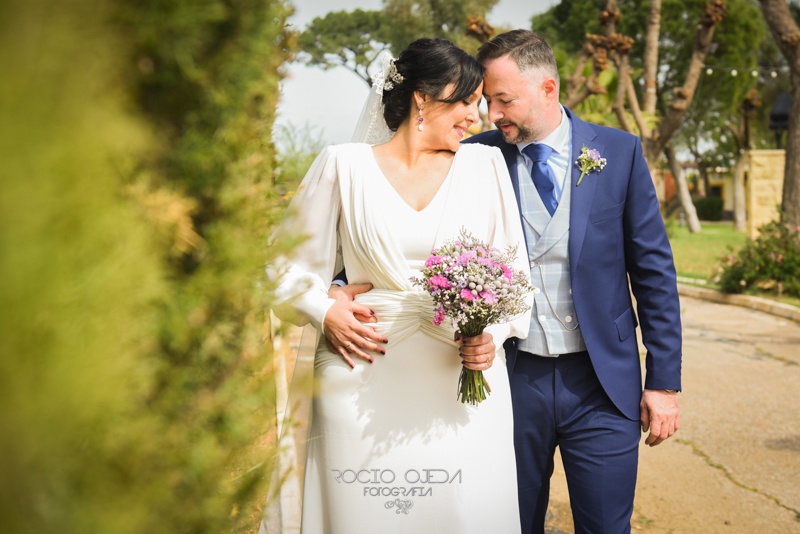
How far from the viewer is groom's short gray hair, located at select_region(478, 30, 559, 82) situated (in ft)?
10.9

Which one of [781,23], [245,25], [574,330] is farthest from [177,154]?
[781,23]

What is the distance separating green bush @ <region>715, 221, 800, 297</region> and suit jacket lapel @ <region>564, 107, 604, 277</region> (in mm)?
10654

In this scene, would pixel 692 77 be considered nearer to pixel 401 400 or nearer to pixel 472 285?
pixel 401 400

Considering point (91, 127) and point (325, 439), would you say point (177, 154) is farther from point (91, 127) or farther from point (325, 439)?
point (325, 439)

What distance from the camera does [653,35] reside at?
47.3ft

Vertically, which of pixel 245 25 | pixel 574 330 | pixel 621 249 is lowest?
pixel 574 330

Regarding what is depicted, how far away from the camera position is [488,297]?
260 cm

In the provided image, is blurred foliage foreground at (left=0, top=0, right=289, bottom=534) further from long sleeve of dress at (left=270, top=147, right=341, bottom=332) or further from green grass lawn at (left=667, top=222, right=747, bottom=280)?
green grass lawn at (left=667, top=222, right=747, bottom=280)

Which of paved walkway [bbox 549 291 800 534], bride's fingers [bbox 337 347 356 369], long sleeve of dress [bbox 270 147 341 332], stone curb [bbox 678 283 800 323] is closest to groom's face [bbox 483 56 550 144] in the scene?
long sleeve of dress [bbox 270 147 341 332]

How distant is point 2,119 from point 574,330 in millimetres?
2711

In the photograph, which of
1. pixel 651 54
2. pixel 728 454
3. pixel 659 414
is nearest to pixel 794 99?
pixel 651 54

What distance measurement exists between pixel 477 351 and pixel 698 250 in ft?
76.8

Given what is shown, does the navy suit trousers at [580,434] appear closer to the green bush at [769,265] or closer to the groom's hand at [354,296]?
the groom's hand at [354,296]

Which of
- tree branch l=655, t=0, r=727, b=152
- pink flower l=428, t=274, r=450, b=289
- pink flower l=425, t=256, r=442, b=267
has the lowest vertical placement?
pink flower l=428, t=274, r=450, b=289
